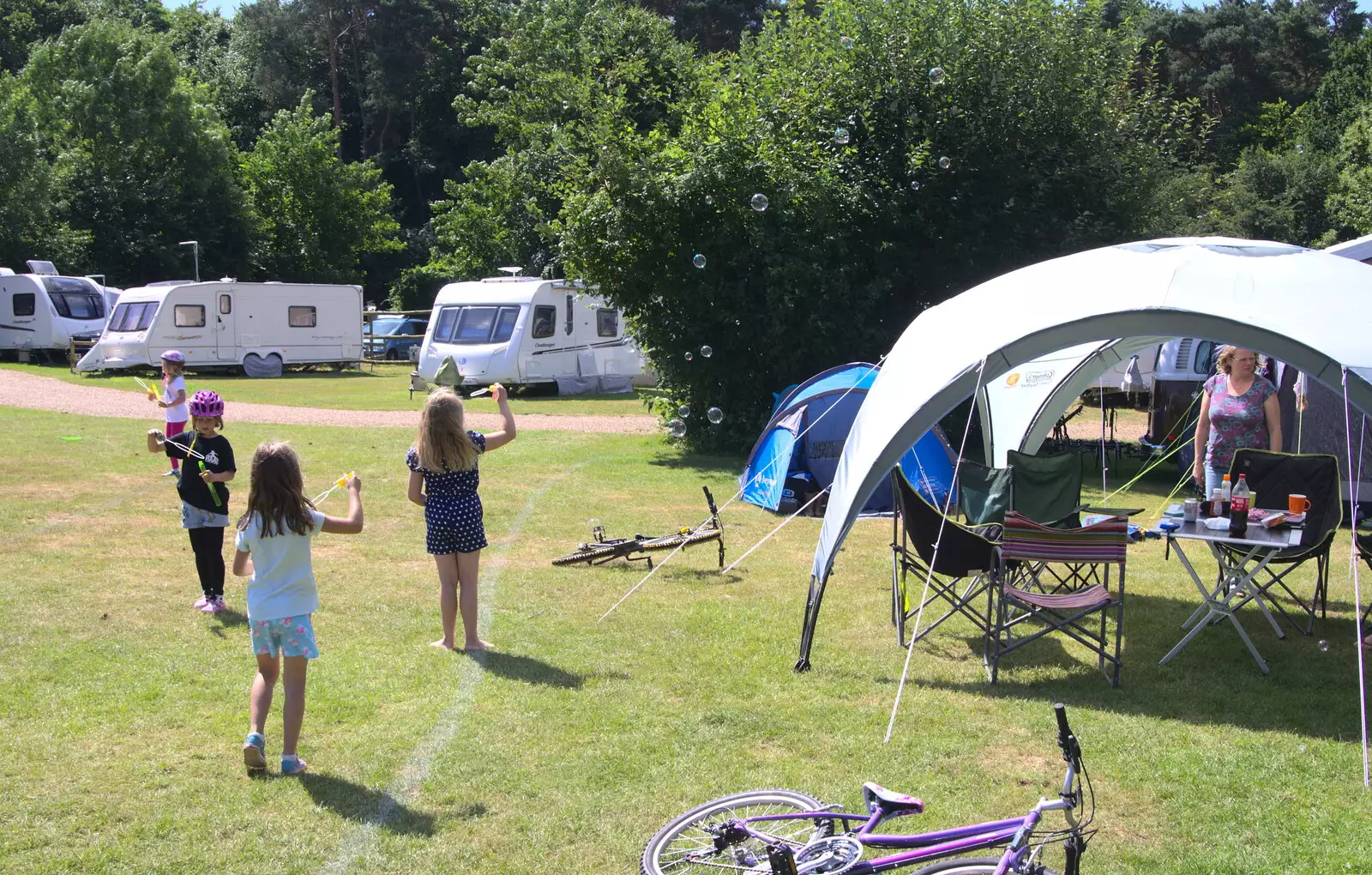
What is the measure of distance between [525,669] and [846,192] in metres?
8.94

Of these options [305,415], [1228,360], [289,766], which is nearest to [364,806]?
[289,766]

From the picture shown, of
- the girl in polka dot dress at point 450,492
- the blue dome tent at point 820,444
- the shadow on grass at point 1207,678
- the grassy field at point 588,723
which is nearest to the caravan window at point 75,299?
the grassy field at point 588,723

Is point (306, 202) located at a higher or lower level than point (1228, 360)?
higher

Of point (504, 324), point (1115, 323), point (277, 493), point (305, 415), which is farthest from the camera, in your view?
point (504, 324)

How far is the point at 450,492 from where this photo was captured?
5914 millimetres

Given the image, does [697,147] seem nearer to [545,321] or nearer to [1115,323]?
[1115,323]

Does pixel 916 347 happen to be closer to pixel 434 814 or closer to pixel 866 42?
pixel 434 814

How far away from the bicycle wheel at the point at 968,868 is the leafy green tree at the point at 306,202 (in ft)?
133

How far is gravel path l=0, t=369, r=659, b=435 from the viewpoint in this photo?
1705 cm

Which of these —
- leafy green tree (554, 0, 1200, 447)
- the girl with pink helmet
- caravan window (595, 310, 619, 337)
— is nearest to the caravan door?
caravan window (595, 310, 619, 337)

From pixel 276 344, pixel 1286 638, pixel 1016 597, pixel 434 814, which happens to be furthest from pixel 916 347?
pixel 276 344

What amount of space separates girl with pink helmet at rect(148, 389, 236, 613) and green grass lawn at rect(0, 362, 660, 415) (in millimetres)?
9136

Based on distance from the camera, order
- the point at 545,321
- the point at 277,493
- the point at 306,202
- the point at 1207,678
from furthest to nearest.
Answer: the point at 306,202 < the point at 545,321 < the point at 1207,678 < the point at 277,493

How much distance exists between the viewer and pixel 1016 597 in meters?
5.77
